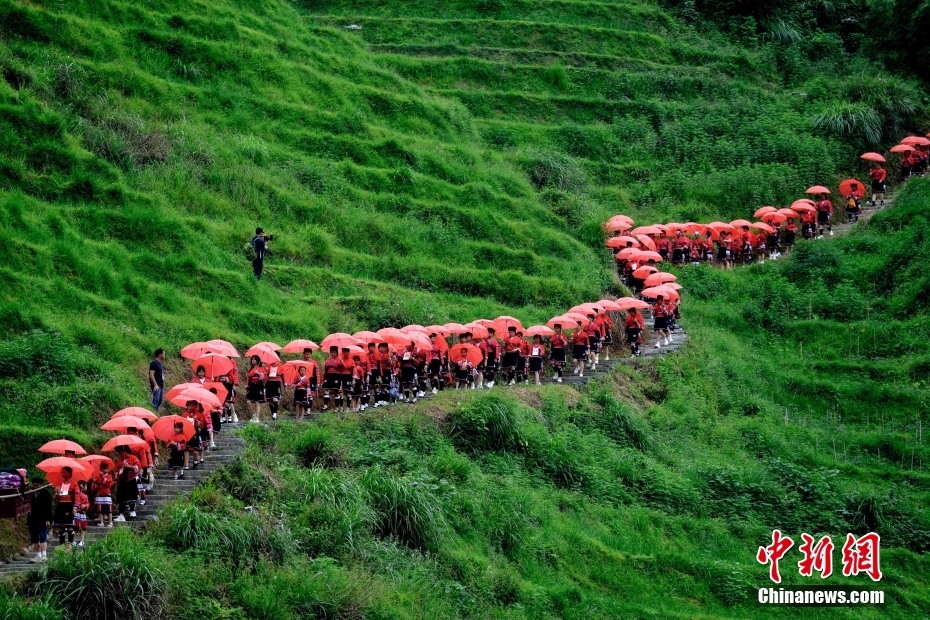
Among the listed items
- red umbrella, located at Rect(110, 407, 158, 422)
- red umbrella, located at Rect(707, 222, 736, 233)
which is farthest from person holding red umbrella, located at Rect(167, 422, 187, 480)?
red umbrella, located at Rect(707, 222, 736, 233)

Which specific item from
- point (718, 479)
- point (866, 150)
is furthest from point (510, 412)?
point (866, 150)

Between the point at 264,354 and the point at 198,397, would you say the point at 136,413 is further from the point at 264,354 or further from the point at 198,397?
the point at 264,354

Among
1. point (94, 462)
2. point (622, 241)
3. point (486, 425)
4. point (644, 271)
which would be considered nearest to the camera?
point (94, 462)

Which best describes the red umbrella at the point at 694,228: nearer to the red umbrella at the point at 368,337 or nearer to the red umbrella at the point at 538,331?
the red umbrella at the point at 538,331

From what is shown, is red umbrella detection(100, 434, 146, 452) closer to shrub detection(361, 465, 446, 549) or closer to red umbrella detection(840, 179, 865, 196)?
shrub detection(361, 465, 446, 549)

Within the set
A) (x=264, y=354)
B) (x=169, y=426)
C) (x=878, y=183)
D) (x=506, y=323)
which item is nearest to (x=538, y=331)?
(x=506, y=323)

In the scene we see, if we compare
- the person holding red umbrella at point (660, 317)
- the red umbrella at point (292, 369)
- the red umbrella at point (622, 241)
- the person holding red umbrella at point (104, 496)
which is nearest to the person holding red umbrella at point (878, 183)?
the red umbrella at point (622, 241)
